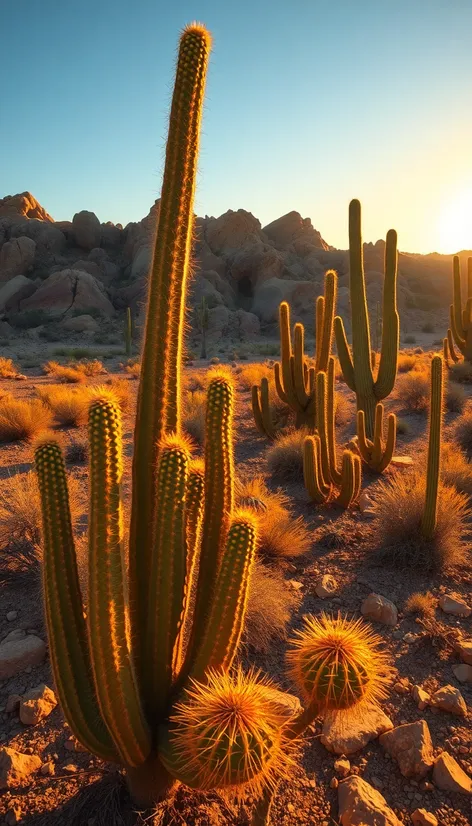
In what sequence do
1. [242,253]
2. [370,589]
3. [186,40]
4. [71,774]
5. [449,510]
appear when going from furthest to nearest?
[242,253], [449,510], [370,589], [71,774], [186,40]

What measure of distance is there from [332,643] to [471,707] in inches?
89.4

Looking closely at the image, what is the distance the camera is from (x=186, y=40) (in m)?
2.72

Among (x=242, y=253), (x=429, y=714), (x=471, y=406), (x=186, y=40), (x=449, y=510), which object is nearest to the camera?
(x=186, y=40)

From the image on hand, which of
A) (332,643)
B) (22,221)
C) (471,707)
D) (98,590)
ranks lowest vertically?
(471,707)

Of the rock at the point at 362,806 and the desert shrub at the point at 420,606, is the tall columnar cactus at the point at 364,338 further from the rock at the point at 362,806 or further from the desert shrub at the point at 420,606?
the rock at the point at 362,806

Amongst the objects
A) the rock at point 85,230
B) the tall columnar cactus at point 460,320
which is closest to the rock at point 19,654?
the tall columnar cactus at point 460,320

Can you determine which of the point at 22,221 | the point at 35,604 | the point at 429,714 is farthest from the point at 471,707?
the point at 22,221

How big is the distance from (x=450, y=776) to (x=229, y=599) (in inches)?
75.9

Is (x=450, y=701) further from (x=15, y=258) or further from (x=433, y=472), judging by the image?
(x=15, y=258)

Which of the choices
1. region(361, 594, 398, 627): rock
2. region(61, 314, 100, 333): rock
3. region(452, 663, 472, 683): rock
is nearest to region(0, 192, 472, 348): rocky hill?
region(61, 314, 100, 333): rock

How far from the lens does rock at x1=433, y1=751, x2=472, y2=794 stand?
304 centimetres

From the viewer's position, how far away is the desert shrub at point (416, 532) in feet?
18.8

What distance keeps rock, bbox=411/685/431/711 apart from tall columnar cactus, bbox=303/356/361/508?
3339mm

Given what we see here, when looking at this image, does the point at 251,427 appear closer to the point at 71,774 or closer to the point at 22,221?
the point at 71,774
